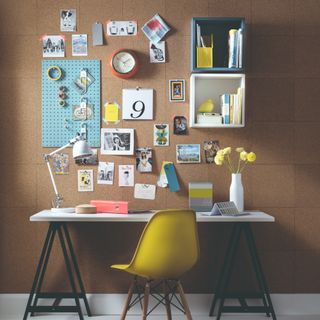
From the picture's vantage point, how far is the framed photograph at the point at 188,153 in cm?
367

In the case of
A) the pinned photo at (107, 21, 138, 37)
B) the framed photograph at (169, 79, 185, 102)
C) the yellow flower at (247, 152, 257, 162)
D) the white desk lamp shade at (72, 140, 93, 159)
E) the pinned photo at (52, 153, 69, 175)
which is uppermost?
the pinned photo at (107, 21, 138, 37)

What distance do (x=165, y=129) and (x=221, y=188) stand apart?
23.8 inches

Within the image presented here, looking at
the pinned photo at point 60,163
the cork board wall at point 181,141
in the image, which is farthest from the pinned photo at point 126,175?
the pinned photo at point 60,163

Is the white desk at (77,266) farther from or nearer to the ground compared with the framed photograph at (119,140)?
nearer to the ground

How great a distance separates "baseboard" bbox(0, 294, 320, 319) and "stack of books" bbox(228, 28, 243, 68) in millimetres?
1697

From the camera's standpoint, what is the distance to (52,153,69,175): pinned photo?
368 centimetres

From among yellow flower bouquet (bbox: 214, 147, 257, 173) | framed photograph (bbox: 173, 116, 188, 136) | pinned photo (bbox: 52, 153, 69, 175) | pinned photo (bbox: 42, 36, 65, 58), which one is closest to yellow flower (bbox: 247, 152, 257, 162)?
yellow flower bouquet (bbox: 214, 147, 257, 173)

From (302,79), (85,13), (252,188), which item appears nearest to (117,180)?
(252,188)

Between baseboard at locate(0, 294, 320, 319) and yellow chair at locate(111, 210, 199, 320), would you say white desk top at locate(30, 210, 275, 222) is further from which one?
baseboard at locate(0, 294, 320, 319)

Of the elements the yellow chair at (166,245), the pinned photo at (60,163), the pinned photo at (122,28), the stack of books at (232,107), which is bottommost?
the yellow chair at (166,245)

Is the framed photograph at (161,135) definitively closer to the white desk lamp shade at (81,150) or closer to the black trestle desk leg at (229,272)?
the white desk lamp shade at (81,150)

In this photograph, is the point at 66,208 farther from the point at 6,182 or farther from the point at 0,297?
the point at 0,297

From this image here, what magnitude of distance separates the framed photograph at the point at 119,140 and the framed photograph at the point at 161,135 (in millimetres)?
171

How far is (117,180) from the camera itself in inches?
145
